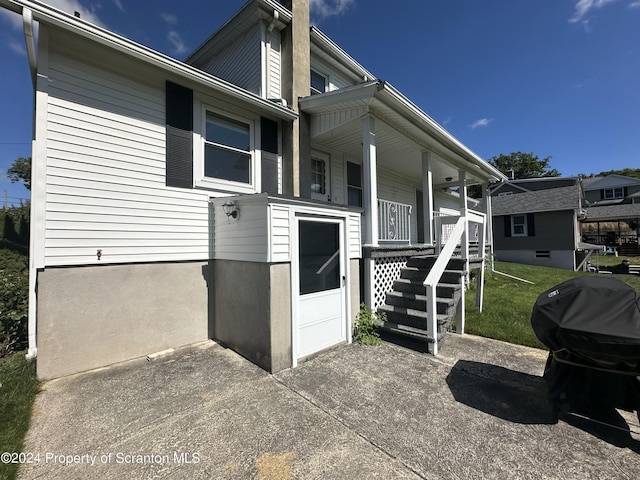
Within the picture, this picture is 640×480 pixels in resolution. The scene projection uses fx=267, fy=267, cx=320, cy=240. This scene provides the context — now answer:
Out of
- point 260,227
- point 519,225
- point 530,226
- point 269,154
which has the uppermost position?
point 269,154

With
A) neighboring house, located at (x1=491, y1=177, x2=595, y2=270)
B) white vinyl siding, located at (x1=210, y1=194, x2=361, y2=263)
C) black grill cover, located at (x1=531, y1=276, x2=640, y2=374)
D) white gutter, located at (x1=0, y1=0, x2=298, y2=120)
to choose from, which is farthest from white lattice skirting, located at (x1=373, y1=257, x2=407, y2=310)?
neighboring house, located at (x1=491, y1=177, x2=595, y2=270)

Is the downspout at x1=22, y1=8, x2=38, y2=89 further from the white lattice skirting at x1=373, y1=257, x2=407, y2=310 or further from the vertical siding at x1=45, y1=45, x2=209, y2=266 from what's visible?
the white lattice skirting at x1=373, y1=257, x2=407, y2=310

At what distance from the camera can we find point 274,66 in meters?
6.23

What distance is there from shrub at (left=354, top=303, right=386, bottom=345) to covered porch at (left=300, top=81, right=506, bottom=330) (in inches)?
7.6

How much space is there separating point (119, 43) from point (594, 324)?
6.40 meters

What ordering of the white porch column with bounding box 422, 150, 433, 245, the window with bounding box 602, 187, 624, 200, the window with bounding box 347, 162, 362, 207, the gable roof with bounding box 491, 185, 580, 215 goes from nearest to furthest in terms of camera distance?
1. the white porch column with bounding box 422, 150, 433, 245
2. the window with bounding box 347, 162, 362, 207
3. the gable roof with bounding box 491, 185, 580, 215
4. the window with bounding box 602, 187, 624, 200

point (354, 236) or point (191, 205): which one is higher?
point (191, 205)

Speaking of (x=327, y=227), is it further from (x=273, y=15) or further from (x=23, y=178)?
(x=23, y=178)

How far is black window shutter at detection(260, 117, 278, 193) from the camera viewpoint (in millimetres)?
5641

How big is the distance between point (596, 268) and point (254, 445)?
24.6 meters

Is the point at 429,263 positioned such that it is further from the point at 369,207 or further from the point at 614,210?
the point at 614,210

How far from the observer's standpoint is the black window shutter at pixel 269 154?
5641 mm

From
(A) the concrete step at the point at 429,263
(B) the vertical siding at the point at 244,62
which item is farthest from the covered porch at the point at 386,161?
(B) the vertical siding at the point at 244,62

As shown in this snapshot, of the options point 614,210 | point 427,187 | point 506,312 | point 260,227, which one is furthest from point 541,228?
point 260,227
